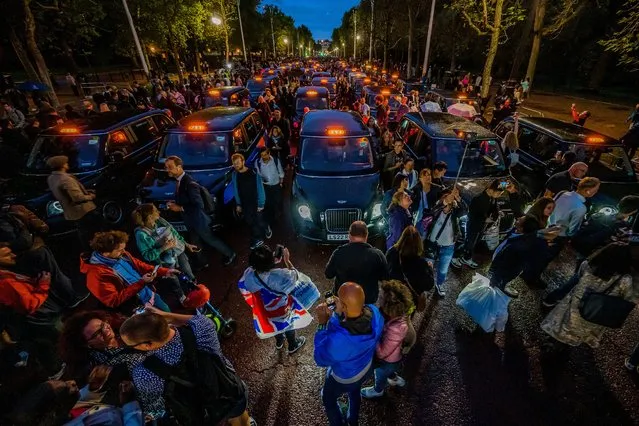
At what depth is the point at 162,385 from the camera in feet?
6.91

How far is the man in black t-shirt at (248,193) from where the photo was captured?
5520 mm

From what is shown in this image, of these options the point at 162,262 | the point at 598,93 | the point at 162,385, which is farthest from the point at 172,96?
the point at 598,93

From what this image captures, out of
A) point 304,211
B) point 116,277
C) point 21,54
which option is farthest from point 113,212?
point 21,54

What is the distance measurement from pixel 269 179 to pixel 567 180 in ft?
18.3

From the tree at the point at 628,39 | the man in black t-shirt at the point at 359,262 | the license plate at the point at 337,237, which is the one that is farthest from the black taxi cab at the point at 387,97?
the man in black t-shirt at the point at 359,262

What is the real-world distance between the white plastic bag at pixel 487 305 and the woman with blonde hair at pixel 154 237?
4080mm

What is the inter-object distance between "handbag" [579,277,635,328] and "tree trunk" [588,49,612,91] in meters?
32.7

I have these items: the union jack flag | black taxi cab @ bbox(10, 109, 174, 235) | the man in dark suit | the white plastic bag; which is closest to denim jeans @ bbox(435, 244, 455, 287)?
the white plastic bag

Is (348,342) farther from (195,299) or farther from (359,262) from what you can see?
(195,299)

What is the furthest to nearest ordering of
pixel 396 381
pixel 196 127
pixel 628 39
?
1. pixel 628 39
2. pixel 196 127
3. pixel 396 381

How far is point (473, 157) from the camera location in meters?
6.91

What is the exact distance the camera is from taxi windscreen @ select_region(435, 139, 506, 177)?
265 inches

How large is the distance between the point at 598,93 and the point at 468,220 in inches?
1249

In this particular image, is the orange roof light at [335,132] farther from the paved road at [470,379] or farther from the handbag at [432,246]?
the paved road at [470,379]
